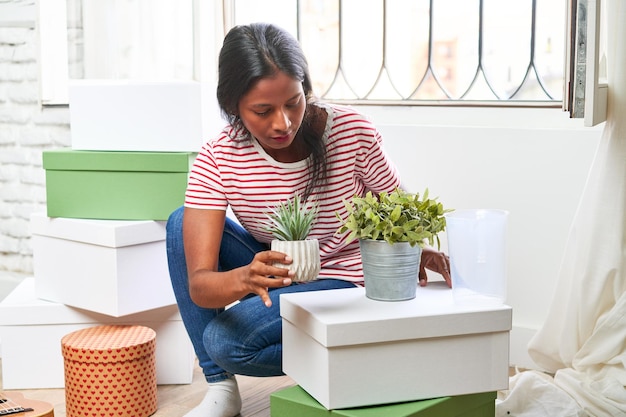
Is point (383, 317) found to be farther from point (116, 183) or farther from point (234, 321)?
point (116, 183)

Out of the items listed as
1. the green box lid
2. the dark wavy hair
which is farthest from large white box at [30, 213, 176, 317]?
the dark wavy hair

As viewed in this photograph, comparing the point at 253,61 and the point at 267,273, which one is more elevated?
the point at 253,61

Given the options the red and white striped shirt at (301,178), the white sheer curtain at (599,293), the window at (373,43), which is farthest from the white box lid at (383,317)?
the window at (373,43)

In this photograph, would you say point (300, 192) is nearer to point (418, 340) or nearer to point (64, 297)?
point (418, 340)

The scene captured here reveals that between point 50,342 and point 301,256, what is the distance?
1101 millimetres

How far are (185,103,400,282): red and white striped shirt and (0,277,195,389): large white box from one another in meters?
0.52

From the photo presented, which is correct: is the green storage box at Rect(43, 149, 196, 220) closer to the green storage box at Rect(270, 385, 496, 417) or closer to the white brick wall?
the white brick wall

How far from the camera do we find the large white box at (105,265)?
2193 mm

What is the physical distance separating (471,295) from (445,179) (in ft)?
2.85

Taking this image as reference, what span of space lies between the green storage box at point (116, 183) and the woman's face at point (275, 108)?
57 cm

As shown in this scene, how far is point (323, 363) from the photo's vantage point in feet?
4.93

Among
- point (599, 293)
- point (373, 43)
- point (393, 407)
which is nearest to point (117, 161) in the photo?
point (373, 43)

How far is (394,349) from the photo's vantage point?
1.53m

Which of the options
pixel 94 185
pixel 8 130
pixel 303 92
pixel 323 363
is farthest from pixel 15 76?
pixel 323 363
